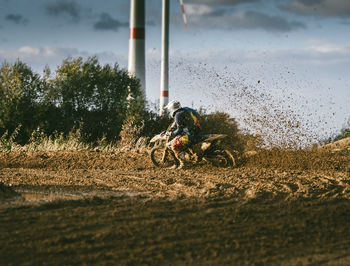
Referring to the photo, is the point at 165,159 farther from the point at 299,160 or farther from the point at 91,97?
the point at 91,97

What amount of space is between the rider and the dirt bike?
200mm

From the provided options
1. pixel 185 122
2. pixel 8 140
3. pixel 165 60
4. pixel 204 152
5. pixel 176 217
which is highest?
pixel 165 60

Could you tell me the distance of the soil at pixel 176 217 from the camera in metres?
5.49

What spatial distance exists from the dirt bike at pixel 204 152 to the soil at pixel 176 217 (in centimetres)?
50

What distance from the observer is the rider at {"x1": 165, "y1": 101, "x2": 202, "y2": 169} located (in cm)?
1298

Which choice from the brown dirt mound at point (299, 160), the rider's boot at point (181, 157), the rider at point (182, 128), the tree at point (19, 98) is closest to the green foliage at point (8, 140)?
the tree at point (19, 98)

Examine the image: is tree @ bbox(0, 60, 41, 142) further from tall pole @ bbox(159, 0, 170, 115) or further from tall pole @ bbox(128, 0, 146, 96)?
tall pole @ bbox(159, 0, 170, 115)

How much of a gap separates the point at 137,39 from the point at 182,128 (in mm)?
12826

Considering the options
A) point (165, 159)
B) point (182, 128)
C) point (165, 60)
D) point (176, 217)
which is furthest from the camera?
point (165, 60)

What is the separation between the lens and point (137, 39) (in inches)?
979

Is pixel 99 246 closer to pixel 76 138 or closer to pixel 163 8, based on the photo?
pixel 76 138

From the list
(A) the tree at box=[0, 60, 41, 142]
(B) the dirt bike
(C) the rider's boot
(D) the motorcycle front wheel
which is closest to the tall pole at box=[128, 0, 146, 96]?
(A) the tree at box=[0, 60, 41, 142]

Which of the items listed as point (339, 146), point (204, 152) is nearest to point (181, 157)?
point (204, 152)

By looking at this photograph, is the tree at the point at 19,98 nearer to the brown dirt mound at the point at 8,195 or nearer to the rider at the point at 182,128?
the rider at the point at 182,128
